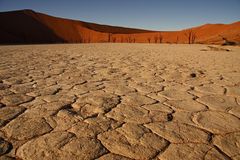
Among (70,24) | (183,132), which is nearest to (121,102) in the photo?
(183,132)

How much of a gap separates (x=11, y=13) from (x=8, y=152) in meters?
35.0

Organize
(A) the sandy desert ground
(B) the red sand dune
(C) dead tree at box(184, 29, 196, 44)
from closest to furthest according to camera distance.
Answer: (A) the sandy desert ground, (C) dead tree at box(184, 29, 196, 44), (B) the red sand dune

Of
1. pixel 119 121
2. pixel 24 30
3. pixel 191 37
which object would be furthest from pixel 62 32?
pixel 119 121

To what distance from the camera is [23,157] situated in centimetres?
127

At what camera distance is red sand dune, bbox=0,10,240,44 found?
81.1ft

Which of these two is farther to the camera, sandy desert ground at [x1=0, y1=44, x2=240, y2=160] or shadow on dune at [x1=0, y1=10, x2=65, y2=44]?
shadow on dune at [x1=0, y1=10, x2=65, y2=44]

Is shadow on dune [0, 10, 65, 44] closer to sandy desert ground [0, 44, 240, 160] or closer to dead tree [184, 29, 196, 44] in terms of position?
dead tree [184, 29, 196, 44]

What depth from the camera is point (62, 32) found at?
107ft

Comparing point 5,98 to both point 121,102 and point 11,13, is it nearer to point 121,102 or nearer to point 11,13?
point 121,102

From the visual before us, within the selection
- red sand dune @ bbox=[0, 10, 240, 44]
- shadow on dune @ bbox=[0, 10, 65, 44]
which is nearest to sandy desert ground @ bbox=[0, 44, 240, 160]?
red sand dune @ bbox=[0, 10, 240, 44]

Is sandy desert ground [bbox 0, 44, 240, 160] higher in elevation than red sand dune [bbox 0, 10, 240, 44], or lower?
lower

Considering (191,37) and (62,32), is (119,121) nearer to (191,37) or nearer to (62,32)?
(191,37)

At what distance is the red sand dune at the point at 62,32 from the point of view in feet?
81.1

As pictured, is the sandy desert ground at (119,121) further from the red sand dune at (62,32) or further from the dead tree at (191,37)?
the red sand dune at (62,32)
